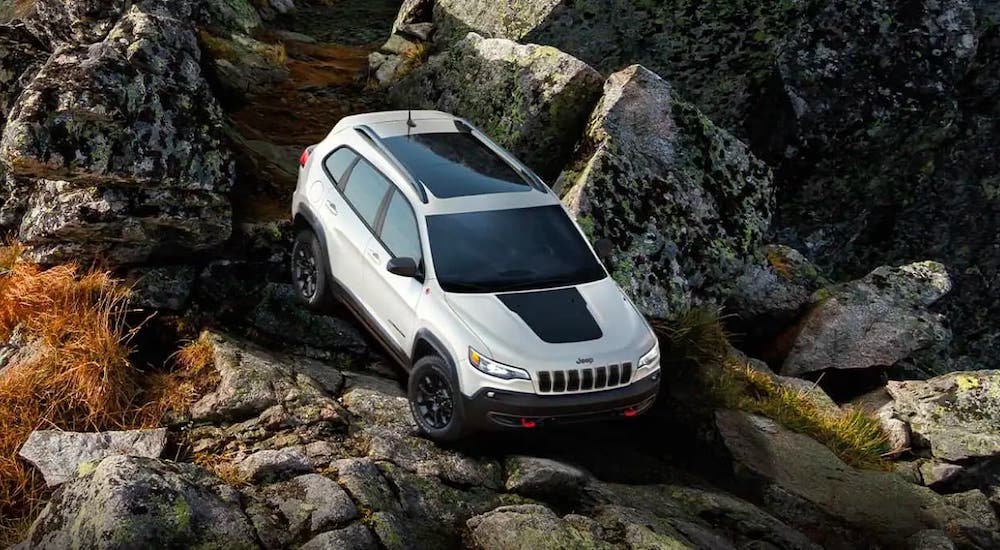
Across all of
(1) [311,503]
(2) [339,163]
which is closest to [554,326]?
(1) [311,503]

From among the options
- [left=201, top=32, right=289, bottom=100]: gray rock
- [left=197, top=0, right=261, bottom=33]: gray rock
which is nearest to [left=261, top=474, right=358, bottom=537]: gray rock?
[left=201, top=32, right=289, bottom=100]: gray rock

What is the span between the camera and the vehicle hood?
727 centimetres

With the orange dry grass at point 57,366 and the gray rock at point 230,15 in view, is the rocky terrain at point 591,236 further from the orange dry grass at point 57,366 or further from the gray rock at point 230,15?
the orange dry grass at point 57,366

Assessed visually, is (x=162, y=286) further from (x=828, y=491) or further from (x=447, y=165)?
(x=828, y=491)

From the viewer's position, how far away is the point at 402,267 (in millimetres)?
7672

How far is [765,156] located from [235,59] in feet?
26.5

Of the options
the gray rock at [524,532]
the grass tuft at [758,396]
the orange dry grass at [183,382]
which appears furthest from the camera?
the grass tuft at [758,396]

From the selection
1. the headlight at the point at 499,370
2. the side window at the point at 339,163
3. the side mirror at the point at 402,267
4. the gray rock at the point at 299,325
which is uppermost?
the side window at the point at 339,163

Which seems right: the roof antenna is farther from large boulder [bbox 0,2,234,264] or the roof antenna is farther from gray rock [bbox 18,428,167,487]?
gray rock [bbox 18,428,167,487]

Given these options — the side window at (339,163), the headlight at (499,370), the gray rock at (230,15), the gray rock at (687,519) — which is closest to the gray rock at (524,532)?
the gray rock at (687,519)

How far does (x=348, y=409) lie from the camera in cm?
800

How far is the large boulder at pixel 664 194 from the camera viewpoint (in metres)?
10.1

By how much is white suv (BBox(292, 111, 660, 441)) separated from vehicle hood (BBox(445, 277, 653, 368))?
0.01m

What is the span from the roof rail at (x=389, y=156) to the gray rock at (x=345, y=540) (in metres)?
3.13
